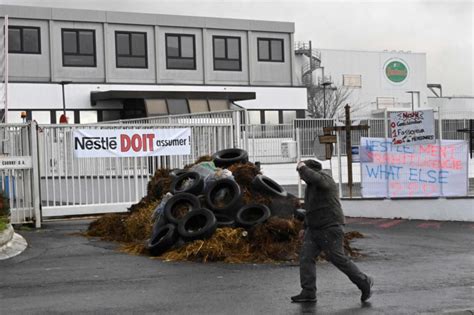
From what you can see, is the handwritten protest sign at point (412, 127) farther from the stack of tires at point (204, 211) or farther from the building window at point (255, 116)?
the building window at point (255, 116)

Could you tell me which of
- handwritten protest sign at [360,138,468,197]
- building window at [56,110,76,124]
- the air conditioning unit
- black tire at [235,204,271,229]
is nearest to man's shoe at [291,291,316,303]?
black tire at [235,204,271,229]

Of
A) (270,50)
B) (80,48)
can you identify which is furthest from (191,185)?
(270,50)

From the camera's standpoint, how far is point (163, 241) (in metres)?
12.1

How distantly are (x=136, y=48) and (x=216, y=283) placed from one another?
117ft

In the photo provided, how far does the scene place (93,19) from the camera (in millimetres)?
41812

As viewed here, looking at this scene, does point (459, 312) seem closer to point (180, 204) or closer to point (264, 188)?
point (264, 188)

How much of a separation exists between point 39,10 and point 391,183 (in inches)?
1099

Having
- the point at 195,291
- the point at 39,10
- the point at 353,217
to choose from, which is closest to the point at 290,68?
the point at 39,10

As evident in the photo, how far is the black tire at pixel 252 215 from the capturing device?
12352 mm

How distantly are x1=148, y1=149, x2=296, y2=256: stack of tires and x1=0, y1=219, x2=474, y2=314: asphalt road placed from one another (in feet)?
2.13

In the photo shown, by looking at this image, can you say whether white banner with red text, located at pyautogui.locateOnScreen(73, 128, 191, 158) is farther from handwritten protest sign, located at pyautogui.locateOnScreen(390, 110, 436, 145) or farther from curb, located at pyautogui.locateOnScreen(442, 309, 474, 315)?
curb, located at pyautogui.locateOnScreen(442, 309, 474, 315)

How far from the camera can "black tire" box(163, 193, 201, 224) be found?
12719 mm

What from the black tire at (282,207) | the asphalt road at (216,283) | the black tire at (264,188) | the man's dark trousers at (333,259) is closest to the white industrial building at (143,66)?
the black tire at (264,188)

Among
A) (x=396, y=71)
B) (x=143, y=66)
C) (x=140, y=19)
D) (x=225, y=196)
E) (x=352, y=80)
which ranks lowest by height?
(x=225, y=196)
